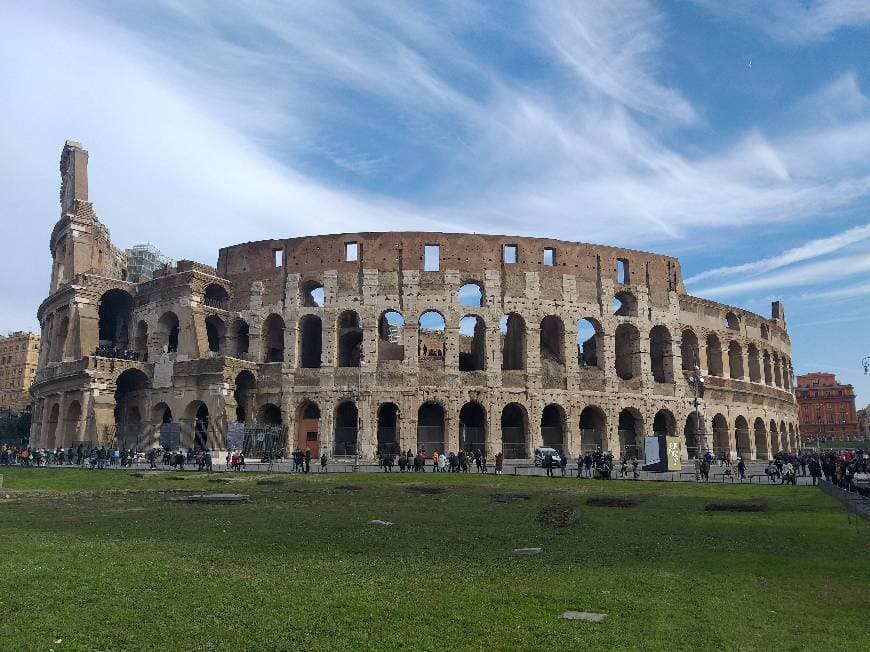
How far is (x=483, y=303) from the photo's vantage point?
40531 millimetres

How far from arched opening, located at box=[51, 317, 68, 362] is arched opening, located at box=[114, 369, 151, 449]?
4125 mm

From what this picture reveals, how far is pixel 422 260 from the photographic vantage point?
134 ft

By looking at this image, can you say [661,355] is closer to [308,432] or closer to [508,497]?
[308,432]

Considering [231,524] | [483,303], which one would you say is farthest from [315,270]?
[231,524]

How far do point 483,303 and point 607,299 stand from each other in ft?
26.1

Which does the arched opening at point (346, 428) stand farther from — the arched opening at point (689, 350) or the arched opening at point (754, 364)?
the arched opening at point (754, 364)

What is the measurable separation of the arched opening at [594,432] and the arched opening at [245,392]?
1970cm

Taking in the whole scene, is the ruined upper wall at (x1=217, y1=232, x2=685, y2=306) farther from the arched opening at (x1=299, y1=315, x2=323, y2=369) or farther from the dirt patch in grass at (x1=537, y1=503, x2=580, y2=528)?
the dirt patch in grass at (x1=537, y1=503, x2=580, y2=528)

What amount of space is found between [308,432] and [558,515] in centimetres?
2710

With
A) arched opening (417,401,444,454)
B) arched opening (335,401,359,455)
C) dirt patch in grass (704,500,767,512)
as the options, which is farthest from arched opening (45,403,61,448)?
dirt patch in grass (704,500,767,512)

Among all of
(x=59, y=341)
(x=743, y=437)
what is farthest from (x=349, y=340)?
(x=743, y=437)

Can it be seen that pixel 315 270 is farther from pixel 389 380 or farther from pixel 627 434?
pixel 627 434

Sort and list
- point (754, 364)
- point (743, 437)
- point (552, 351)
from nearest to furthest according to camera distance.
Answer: point (552, 351) → point (743, 437) → point (754, 364)

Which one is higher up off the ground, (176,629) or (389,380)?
(389,380)
